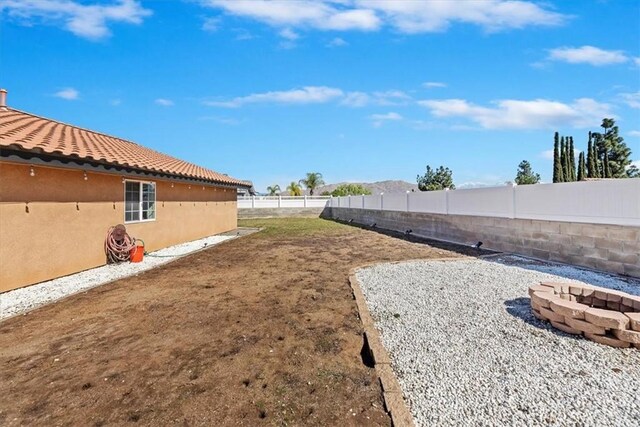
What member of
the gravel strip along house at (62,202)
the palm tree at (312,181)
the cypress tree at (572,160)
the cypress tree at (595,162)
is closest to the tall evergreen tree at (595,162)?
the cypress tree at (595,162)

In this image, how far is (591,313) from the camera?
3.63m

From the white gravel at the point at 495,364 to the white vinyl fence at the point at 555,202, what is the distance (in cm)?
178

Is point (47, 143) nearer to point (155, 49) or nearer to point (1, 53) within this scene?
point (1, 53)

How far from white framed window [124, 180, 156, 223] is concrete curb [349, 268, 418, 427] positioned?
8.43 meters

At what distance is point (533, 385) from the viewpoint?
2.78 m

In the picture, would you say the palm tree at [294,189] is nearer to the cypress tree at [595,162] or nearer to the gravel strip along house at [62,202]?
the gravel strip along house at [62,202]

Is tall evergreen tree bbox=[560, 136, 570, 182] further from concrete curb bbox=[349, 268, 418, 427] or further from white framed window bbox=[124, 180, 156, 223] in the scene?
white framed window bbox=[124, 180, 156, 223]

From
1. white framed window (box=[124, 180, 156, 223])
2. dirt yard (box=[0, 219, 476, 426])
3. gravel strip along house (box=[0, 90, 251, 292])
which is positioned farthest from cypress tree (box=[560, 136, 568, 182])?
white framed window (box=[124, 180, 156, 223])

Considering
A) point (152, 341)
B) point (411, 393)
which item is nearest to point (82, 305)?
point (152, 341)

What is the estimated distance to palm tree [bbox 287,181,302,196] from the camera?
44781 millimetres

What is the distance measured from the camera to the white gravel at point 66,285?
545 cm

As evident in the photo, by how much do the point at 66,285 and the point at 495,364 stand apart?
26.2 feet

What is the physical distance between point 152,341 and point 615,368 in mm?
5050

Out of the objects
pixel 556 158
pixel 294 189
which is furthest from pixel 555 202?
pixel 294 189
